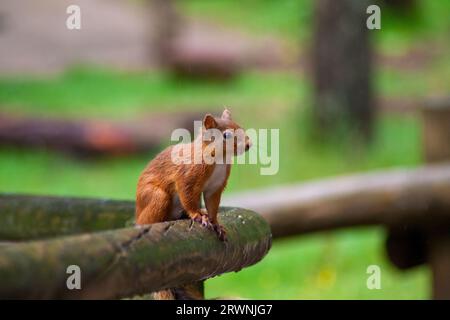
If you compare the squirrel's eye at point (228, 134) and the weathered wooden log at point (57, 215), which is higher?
the squirrel's eye at point (228, 134)

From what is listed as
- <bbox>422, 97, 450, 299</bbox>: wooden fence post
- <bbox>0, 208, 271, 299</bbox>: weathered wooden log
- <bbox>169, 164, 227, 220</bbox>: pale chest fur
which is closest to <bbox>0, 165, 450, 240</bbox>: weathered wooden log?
<bbox>422, 97, 450, 299</bbox>: wooden fence post

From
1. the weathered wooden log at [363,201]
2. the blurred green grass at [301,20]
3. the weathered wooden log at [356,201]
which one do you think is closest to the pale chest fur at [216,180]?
the weathered wooden log at [356,201]

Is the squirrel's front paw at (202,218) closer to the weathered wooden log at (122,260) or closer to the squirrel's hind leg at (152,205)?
the weathered wooden log at (122,260)

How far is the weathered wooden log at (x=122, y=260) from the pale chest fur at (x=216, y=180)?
0.37 meters

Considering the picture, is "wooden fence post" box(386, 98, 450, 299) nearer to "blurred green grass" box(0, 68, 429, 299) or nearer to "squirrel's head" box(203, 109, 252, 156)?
"blurred green grass" box(0, 68, 429, 299)

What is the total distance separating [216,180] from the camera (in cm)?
268

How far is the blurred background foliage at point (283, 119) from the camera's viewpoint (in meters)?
6.66

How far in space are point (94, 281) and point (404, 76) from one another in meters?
13.0

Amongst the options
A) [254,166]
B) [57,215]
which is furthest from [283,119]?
[57,215]

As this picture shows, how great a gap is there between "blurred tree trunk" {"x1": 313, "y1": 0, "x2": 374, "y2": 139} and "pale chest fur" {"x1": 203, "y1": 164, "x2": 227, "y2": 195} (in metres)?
7.67

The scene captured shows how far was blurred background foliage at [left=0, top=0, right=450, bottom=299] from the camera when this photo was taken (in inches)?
262

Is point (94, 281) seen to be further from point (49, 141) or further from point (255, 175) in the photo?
point (49, 141)

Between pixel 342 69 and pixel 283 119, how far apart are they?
114 centimetres
